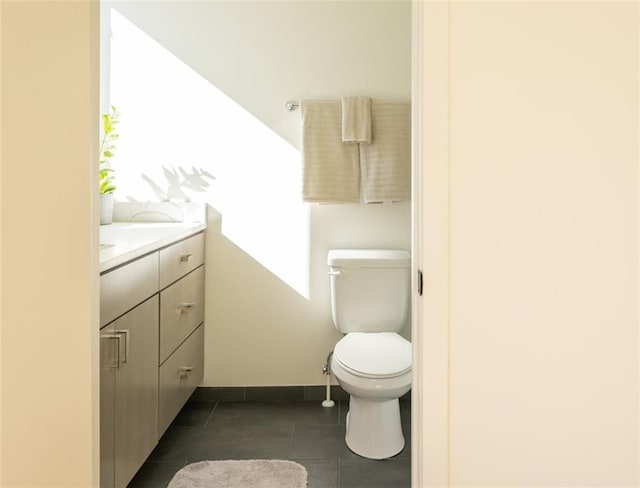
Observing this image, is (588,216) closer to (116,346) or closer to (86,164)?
(86,164)

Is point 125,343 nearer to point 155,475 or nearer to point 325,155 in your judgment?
point 155,475

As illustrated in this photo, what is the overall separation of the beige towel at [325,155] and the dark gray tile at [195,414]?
1.13m

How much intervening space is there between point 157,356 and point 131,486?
0.47 metres

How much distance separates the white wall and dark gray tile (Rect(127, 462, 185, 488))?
82 cm

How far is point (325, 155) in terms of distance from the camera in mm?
3111

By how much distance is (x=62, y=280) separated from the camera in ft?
4.71

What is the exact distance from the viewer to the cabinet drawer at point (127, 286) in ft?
6.09

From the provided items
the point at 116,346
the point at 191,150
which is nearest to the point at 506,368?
the point at 116,346

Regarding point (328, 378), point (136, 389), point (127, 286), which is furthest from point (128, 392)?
point (328, 378)

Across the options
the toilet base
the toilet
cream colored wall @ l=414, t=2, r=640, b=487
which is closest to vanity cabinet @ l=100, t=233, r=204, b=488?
the toilet


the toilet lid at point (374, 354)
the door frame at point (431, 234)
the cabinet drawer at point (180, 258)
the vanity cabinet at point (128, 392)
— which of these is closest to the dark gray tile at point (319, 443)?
the toilet lid at point (374, 354)

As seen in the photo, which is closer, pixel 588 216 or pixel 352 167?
pixel 588 216

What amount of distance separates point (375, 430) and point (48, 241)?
1698mm

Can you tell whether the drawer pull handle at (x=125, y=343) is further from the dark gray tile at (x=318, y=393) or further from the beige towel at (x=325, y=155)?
the dark gray tile at (x=318, y=393)
